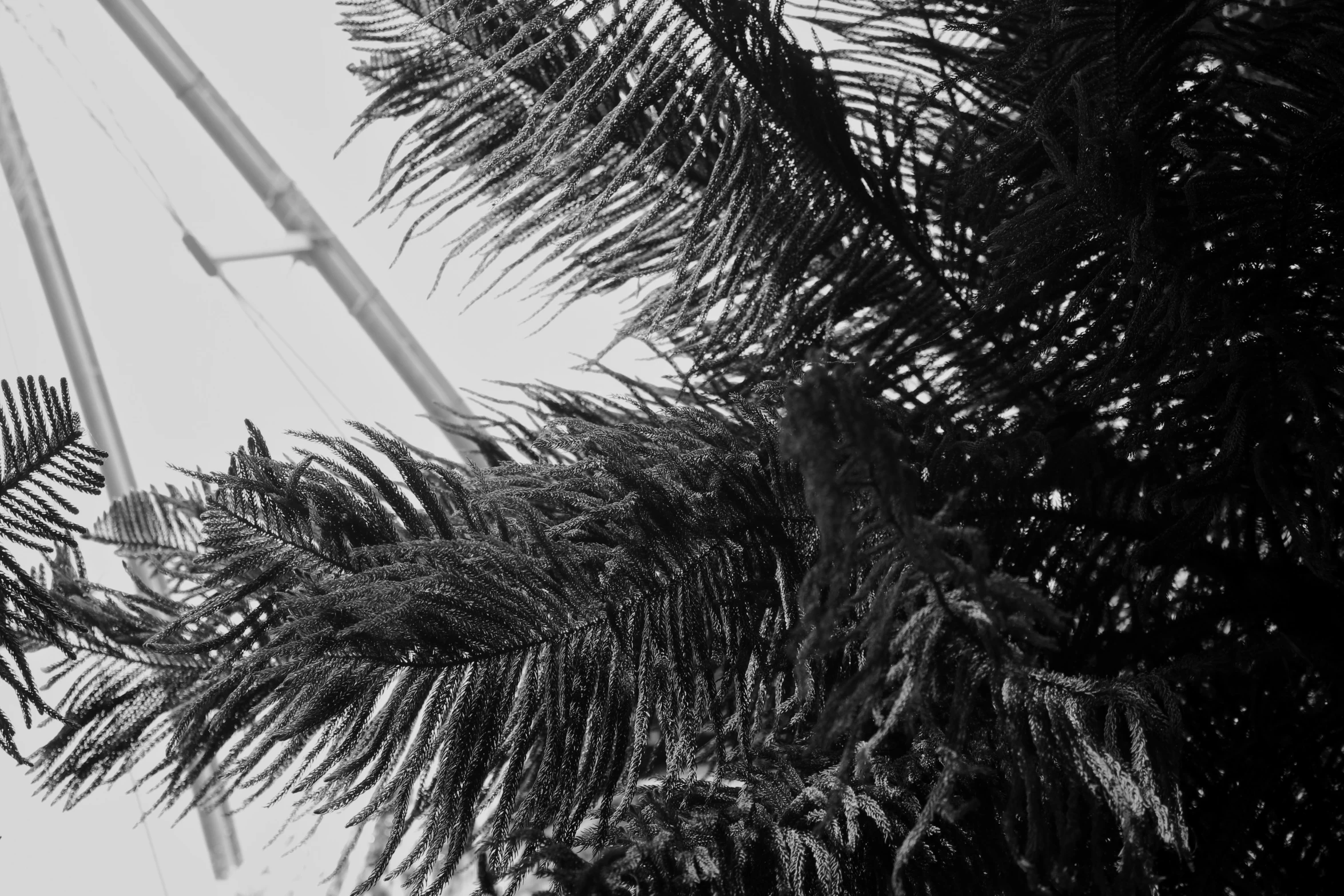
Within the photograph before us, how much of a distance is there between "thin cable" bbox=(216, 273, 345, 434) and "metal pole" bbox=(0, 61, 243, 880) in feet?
1.40

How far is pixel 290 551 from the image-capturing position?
2.28 ft

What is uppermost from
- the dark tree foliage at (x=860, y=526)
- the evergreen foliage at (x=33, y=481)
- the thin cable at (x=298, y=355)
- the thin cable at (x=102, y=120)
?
the thin cable at (x=102, y=120)

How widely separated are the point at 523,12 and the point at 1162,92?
0.43m

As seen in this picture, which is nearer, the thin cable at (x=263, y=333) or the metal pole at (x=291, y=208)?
the metal pole at (x=291, y=208)

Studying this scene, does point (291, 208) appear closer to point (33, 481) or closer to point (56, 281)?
point (56, 281)

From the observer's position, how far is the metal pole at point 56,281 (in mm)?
3092

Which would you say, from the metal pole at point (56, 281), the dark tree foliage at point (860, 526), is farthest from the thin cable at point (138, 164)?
the dark tree foliage at point (860, 526)

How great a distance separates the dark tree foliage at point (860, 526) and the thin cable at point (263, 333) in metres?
2.81

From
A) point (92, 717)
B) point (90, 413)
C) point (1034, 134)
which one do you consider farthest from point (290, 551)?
point (90, 413)

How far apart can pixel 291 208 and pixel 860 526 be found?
3.35 meters

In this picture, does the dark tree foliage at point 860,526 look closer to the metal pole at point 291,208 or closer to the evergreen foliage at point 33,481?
the evergreen foliage at point 33,481

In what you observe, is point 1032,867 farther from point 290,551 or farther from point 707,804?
point 290,551

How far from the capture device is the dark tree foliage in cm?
57

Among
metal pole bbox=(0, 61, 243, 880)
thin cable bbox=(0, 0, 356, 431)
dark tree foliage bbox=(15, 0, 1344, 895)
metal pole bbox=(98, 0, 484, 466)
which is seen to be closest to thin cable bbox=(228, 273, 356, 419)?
thin cable bbox=(0, 0, 356, 431)
